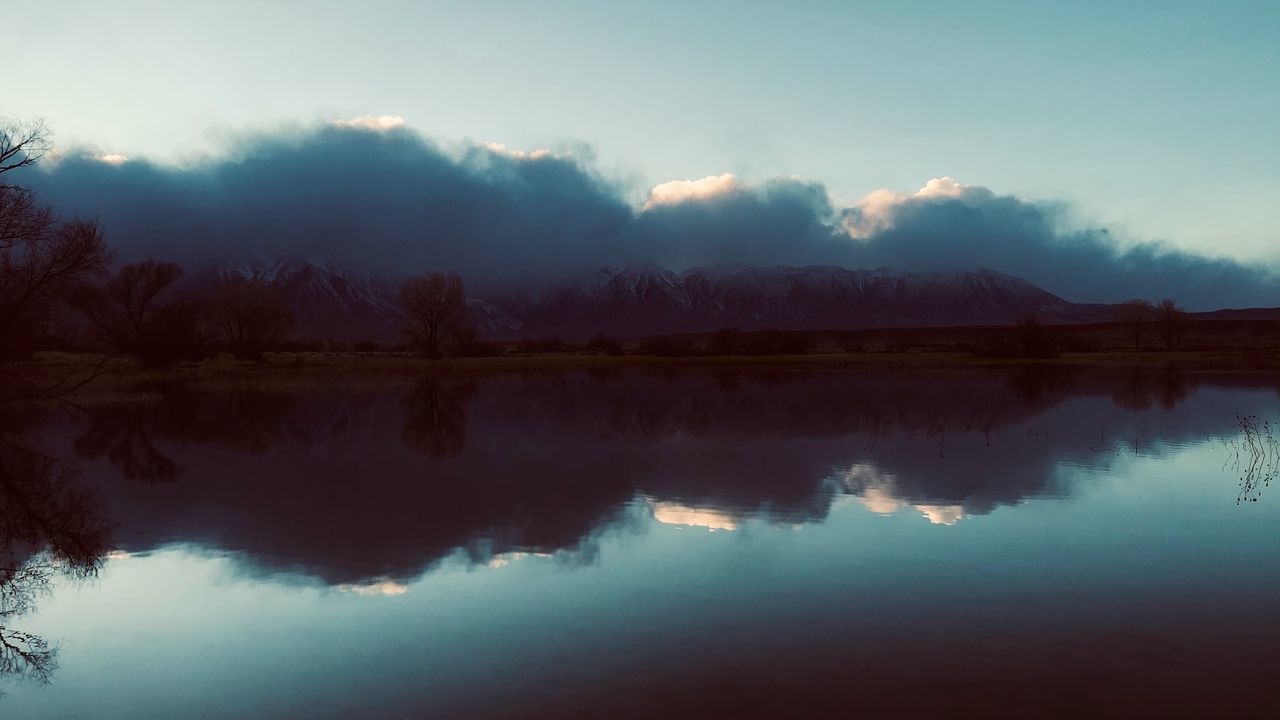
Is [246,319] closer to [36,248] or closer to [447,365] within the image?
[447,365]

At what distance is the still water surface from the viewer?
701 centimetres

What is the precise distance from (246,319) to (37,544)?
71.2 metres

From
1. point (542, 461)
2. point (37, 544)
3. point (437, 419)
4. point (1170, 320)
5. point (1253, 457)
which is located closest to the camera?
point (37, 544)

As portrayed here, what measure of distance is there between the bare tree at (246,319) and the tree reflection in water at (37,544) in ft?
195

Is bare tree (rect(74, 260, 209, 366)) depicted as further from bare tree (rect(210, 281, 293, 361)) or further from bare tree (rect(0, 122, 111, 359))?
bare tree (rect(0, 122, 111, 359))

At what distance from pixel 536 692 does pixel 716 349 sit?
334 feet

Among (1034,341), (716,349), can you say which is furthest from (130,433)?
(1034,341)

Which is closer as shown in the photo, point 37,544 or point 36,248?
point 37,544

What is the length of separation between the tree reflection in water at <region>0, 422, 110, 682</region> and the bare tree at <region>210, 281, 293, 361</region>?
59.6 m

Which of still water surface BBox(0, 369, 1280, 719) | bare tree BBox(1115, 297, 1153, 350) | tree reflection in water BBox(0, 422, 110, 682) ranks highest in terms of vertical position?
bare tree BBox(1115, 297, 1153, 350)

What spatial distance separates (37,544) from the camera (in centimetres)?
1286

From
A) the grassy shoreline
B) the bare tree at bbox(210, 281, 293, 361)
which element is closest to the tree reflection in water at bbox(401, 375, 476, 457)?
the grassy shoreline

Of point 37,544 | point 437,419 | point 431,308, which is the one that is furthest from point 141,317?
point 37,544

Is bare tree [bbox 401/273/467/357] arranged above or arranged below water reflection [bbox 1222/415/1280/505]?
above
